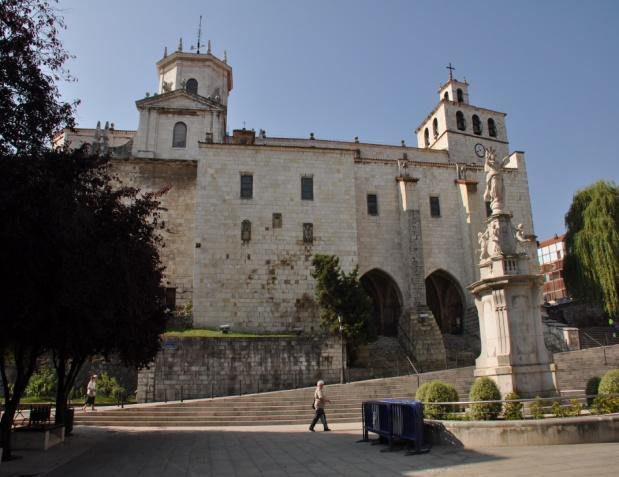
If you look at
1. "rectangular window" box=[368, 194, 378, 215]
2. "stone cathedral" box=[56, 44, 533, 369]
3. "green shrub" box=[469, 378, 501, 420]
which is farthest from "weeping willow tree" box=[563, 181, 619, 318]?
"green shrub" box=[469, 378, 501, 420]

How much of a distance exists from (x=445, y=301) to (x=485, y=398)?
84.2 ft

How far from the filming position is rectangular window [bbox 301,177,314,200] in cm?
3206

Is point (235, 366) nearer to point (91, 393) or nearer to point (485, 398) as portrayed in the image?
point (91, 393)

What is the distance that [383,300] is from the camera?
34781 millimetres

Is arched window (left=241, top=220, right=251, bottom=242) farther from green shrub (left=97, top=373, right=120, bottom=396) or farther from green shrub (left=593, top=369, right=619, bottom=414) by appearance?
green shrub (left=593, top=369, right=619, bottom=414)

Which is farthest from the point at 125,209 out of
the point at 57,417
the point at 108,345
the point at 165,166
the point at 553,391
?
the point at 165,166

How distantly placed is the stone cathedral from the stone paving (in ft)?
52.2

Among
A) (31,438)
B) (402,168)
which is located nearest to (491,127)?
(402,168)

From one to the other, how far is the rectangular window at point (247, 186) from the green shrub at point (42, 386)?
14.6m

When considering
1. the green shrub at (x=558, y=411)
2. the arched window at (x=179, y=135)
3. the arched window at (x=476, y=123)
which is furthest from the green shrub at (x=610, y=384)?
the arched window at (x=476, y=123)

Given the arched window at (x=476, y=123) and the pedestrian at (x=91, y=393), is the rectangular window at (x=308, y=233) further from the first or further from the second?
the arched window at (x=476, y=123)

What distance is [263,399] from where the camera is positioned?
1972 cm

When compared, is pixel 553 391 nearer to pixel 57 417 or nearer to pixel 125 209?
pixel 125 209

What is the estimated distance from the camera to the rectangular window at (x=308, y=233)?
102 feet
